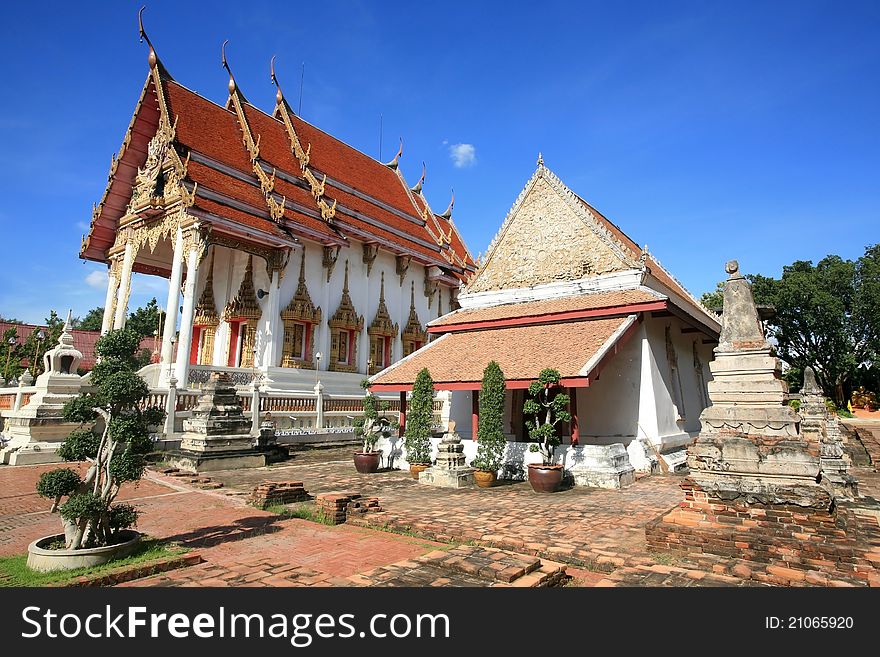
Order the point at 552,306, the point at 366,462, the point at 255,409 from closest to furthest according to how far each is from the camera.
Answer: the point at 366,462
the point at 552,306
the point at 255,409

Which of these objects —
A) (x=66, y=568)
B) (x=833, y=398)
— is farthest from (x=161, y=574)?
(x=833, y=398)

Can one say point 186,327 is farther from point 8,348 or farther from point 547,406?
point 8,348

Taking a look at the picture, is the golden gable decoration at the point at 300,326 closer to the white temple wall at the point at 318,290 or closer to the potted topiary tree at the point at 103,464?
the white temple wall at the point at 318,290

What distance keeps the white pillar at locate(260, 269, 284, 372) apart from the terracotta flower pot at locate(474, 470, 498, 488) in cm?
Result: 1057

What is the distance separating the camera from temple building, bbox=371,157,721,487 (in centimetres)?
983

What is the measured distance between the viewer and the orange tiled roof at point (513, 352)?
9664 millimetres

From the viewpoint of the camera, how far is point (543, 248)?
538 inches

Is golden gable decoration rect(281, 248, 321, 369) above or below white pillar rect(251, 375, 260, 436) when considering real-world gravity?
above

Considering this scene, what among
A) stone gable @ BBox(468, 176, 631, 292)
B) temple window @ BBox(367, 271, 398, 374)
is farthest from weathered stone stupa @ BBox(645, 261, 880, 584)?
temple window @ BBox(367, 271, 398, 374)

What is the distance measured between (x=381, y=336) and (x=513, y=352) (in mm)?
11587

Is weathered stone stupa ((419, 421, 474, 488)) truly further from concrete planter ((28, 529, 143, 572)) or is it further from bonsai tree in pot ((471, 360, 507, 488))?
concrete planter ((28, 529, 143, 572))

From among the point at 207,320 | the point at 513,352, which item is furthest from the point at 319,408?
the point at 513,352
